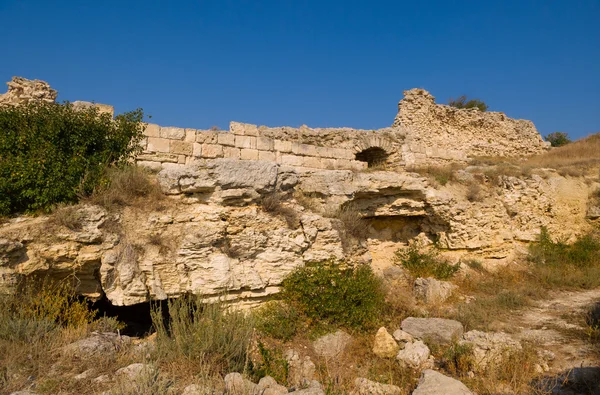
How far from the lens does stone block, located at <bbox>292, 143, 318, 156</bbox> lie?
8898 mm

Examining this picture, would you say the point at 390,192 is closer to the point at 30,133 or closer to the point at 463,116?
the point at 30,133

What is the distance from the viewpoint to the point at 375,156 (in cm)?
1080

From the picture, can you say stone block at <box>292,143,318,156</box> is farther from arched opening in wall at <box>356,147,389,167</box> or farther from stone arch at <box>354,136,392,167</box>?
arched opening in wall at <box>356,147,389,167</box>

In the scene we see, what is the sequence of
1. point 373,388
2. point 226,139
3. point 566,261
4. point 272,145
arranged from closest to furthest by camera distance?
1. point 373,388
2. point 226,139
3. point 272,145
4. point 566,261

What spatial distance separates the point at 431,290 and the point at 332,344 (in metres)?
2.91

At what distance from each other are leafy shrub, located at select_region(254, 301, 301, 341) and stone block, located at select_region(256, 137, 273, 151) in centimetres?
396

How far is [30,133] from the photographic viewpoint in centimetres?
550

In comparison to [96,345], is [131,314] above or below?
below

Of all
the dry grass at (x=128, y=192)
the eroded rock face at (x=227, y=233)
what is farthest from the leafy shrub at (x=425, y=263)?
the dry grass at (x=128, y=192)

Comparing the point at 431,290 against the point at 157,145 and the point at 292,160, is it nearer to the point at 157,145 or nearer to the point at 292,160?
the point at 292,160

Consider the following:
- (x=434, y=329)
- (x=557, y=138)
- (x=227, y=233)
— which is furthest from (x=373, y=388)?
(x=557, y=138)

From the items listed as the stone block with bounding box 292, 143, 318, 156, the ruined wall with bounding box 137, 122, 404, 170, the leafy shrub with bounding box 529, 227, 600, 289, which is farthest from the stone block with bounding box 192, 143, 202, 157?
the leafy shrub with bounding box 529, 227, 600, 289

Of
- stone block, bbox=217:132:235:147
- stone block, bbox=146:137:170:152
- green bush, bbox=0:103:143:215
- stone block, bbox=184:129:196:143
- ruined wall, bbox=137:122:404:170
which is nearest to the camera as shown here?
green bush, bbox=0:103:143:215

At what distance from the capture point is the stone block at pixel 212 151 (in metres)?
7.93
